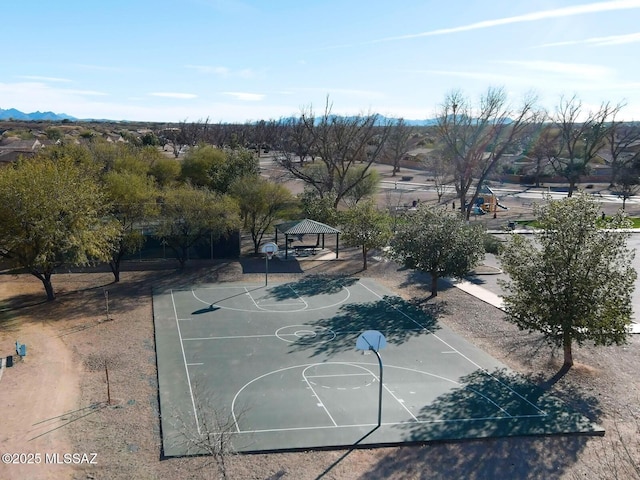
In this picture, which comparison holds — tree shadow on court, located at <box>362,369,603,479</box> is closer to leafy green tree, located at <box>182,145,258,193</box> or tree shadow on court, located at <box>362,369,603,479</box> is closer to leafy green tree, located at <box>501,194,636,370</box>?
leafy green tree, located at <box>501,194,636,370</box>

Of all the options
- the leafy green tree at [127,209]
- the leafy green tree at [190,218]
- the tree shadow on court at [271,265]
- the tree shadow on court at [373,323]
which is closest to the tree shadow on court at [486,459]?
the tree shadow on court at [373,323]

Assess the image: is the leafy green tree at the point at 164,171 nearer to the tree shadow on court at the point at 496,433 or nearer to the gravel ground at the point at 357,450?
the gravel ground at the point at 357,450

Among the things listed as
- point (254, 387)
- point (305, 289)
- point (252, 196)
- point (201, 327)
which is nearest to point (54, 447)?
point (254, 387)

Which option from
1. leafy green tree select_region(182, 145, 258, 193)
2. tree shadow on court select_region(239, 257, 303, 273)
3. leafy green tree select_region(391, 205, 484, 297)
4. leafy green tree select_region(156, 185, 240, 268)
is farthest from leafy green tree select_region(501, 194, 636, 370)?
leafy green tree select_region(182, 145, 258, 193)

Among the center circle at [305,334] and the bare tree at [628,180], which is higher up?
the bare tree at [628,180]

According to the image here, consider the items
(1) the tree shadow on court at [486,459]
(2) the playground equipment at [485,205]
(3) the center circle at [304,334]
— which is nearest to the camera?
(1) the tree shadow on court at [486,459]

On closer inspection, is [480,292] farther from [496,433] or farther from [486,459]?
[486,459]

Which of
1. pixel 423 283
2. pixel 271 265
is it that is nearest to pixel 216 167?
pixel 271 265
